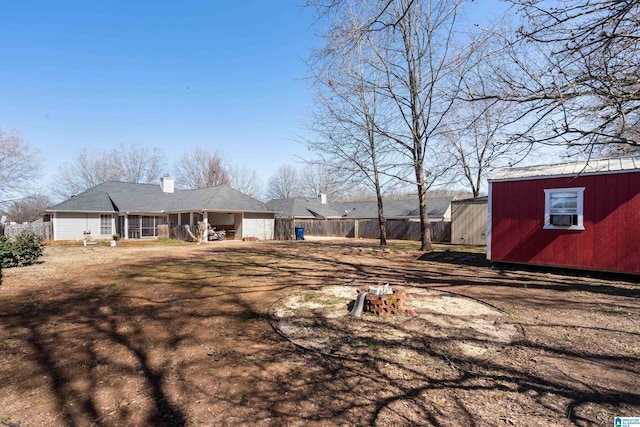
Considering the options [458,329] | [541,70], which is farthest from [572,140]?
[458,329]

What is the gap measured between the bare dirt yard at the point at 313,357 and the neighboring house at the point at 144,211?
1566cm

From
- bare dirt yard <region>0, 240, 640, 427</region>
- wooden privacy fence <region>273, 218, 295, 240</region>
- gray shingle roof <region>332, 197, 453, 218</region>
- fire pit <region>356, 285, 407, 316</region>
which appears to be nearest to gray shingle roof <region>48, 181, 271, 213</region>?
wooden privacy fence <region>273, 218, 295, 240</region>

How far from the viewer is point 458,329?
4457mm

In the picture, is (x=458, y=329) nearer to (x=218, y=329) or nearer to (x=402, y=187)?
(x=218, y=329)

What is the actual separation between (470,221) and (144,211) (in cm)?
2223

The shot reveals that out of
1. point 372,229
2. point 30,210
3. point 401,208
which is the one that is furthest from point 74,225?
point 30,210

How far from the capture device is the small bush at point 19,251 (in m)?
10.1

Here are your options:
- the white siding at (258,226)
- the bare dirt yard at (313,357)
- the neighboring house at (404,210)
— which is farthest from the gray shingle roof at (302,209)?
the bare dirt yard at (313,357)

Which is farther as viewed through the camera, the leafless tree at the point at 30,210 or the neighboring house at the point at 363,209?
the leafless tree at the point at 30,210

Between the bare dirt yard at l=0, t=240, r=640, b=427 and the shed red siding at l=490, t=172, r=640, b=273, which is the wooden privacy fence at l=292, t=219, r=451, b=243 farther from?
the bare dirt yard at l=0, t=240, r=640, b=427

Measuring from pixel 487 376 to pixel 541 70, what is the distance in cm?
449

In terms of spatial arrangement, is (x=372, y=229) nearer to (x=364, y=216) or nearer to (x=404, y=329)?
(x=364, y=216)

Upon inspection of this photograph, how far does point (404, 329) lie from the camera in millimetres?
4477

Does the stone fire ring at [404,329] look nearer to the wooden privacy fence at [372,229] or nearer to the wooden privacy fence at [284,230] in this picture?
the wooden privacy fence at [372,229]
